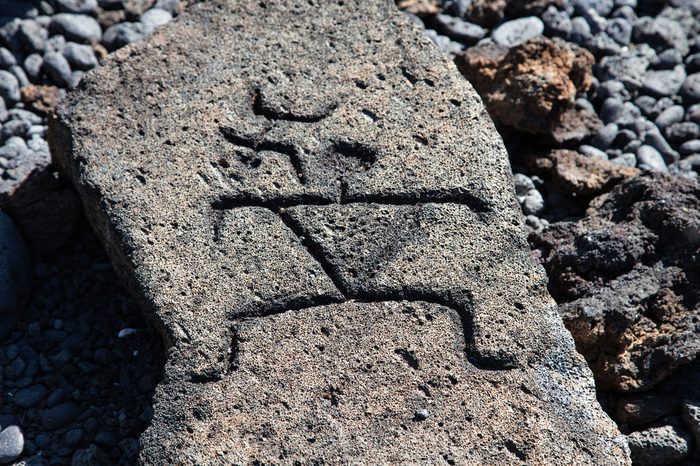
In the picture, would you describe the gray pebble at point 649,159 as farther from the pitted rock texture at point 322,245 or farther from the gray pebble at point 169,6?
the gray pebble at point 169,6

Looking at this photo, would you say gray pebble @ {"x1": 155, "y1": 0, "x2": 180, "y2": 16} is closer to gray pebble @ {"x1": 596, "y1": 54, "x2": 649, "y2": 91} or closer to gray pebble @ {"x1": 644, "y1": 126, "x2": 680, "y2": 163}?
gray pebble @ {"x1": 596, "y1": 54, "x2": 649, "y2": 91}

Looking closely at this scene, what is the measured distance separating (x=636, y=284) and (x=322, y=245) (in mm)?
1024

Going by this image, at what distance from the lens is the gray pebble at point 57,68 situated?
4195 mm

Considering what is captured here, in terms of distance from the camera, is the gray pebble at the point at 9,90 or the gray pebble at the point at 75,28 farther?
the gray pebble at the point at 75,28

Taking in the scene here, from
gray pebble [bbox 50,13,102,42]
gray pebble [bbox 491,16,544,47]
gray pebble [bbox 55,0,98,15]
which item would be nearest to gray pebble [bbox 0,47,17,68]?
gray pebble [bbox 50,13,102,42]

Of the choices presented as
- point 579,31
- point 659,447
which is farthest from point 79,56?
point 659,447

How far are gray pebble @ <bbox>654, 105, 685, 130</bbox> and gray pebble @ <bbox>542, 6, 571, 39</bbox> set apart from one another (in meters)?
0.59

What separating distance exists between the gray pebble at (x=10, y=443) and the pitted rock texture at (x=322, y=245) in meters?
0.60

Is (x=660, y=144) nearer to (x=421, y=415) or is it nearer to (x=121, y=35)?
(x=421, y=415)

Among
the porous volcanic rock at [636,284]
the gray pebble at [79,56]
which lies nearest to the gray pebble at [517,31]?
the porous volcanic rock at [636,284]

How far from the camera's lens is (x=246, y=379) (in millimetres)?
2729

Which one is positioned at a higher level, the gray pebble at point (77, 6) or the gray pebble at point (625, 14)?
the gray pebble at point (625, 14)

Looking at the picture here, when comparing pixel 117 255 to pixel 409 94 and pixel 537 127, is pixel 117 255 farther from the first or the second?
pixel 537 127

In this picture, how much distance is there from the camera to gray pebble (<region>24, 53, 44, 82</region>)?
4.21m
